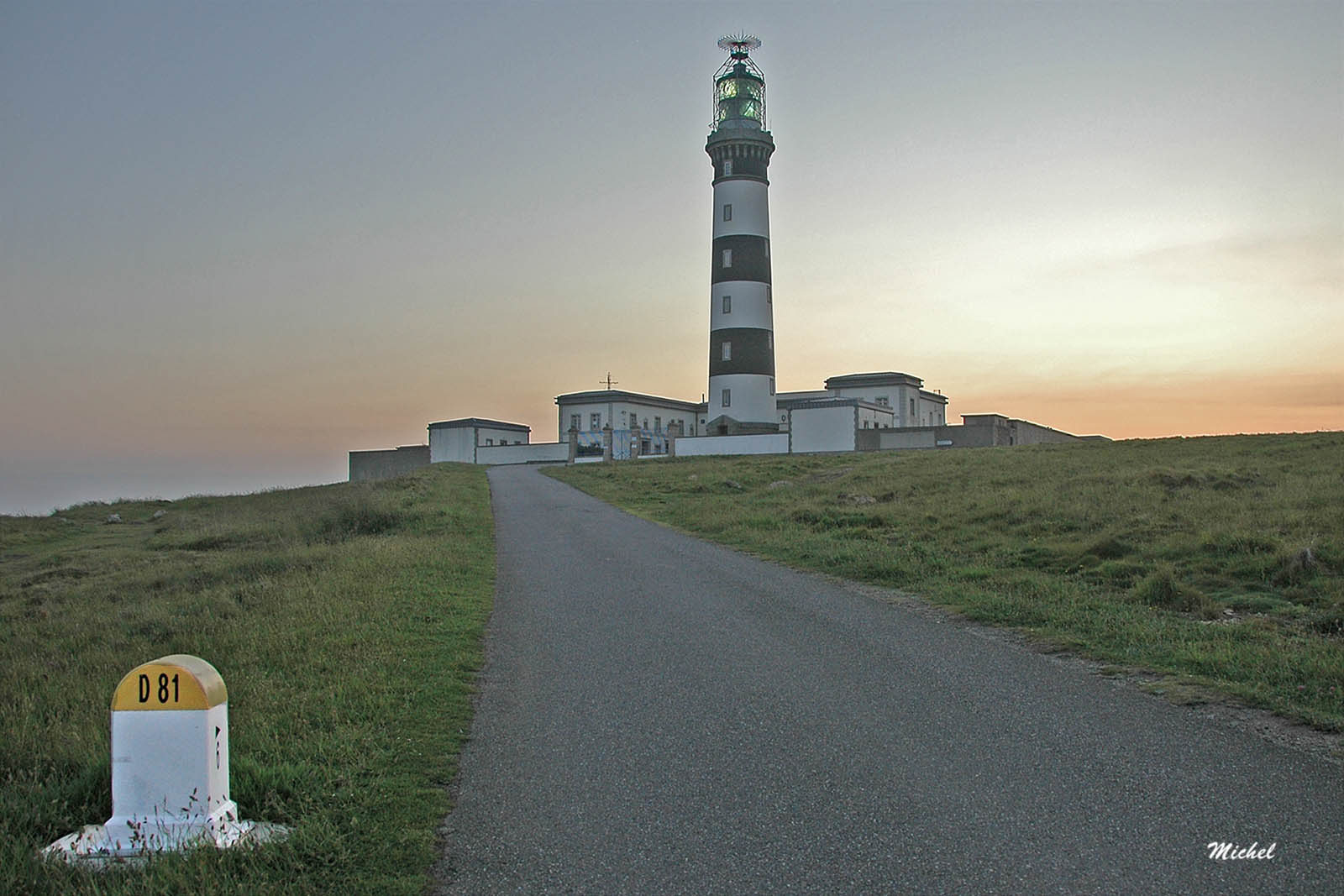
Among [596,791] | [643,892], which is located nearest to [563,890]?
[643,892]

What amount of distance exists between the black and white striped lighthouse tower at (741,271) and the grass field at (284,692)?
3736 cm

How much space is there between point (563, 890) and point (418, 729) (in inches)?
108

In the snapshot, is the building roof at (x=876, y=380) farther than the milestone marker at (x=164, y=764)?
Yes

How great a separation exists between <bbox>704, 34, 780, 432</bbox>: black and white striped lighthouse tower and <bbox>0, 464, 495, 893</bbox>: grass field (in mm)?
37358

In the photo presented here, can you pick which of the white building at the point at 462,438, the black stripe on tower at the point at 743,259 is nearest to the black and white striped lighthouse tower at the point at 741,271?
the black stripe on tower at the point at 743,259

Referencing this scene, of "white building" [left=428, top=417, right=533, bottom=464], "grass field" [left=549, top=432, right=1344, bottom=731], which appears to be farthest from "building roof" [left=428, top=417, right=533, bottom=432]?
"grass field" [left=549, top=432, right=1344, bottom=731]

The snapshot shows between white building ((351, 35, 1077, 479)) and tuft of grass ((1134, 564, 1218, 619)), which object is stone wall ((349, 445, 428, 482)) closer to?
white building ((351, 35, 1077, 479))

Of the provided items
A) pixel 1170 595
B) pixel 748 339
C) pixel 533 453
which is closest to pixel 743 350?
pixel 748 339

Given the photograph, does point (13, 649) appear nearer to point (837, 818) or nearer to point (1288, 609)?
point (837, 818)

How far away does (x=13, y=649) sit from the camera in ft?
37.4

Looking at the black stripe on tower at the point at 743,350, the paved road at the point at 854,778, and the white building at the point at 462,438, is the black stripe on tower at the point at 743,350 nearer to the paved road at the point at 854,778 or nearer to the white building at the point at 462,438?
the white building at the point at 462,438

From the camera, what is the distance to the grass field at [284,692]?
462cm

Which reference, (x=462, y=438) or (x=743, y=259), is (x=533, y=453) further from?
(x=743, y=259)

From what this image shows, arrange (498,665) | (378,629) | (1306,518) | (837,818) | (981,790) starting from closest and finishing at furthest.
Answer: (837,818) < (981,790) < (498,665) < (378,629) < (1306,518)
